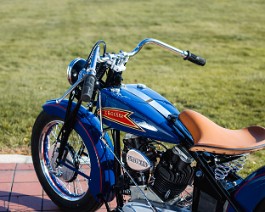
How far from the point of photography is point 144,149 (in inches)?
116

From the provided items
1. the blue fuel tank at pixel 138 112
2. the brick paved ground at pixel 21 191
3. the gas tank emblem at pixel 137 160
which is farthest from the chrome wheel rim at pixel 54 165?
the gas tank emblem at pixel 137 160

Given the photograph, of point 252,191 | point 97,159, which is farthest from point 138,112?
point 252,191

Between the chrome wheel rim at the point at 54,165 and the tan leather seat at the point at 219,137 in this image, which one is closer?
the tan leather seat at the point at 219,137

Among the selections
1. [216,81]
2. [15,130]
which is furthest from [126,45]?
[15,130]

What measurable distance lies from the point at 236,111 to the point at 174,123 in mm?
3332

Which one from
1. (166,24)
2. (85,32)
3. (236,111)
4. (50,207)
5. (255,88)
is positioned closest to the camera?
(50,207)

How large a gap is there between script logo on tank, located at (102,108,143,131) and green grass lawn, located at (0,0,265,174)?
1.93 meters

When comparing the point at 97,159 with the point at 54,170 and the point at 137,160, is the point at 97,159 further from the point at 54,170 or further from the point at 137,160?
the point at 54,170

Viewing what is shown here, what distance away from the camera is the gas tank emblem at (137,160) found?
284 centimetres

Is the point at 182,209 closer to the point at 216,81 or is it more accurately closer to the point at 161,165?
the point at 161,165

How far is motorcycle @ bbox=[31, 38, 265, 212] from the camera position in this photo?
8.48 feet

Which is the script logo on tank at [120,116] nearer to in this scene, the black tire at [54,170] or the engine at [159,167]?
the engine at [159,167]

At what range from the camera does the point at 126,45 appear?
1007 centimetres

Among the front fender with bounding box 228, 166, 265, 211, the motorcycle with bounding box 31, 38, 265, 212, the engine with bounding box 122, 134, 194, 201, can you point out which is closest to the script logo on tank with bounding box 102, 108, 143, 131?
the motorcycle with bounding box 31, 38, 265, 212
